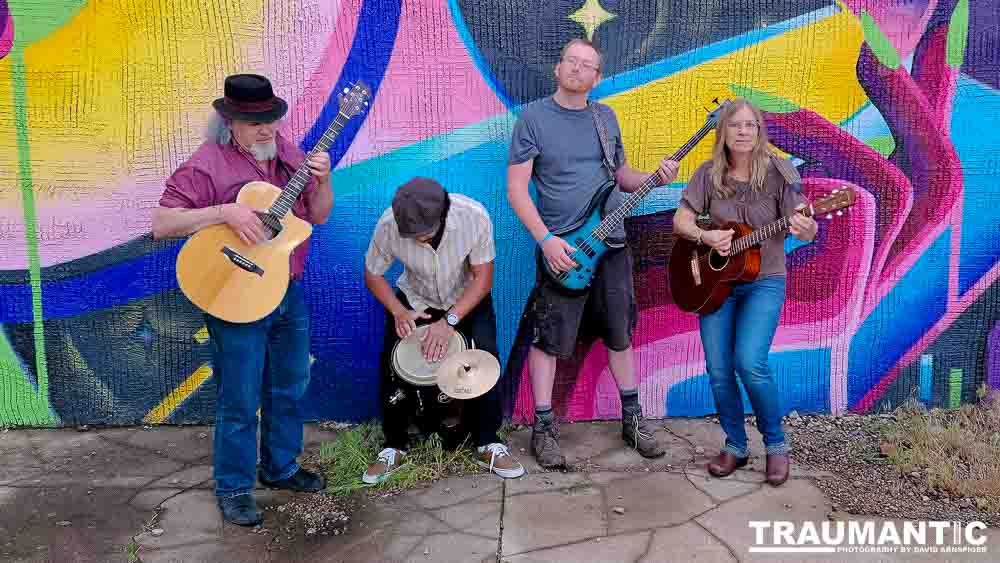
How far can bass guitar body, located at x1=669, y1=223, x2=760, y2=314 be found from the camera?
3.99 metres

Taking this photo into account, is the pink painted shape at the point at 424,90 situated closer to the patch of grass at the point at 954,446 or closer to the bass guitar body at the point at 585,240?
the bass guitar body at the point at 585,240

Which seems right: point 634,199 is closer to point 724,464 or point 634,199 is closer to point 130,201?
point 724,464

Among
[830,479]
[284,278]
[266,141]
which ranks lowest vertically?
[830,479]

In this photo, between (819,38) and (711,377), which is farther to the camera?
(819,38)

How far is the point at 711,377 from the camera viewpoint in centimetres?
426

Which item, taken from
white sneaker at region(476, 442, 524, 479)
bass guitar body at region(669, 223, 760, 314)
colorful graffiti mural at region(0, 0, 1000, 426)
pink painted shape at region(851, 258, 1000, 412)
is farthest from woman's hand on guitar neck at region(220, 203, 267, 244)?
pink painted shape at region(851, 258, 1000, 412)

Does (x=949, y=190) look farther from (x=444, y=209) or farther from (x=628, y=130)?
(x=444, y=209)

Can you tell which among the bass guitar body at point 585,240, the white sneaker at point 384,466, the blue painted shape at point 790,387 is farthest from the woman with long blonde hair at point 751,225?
the white sneaker at point 384,466

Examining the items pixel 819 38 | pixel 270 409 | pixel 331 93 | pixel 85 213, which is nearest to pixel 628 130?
pixel 819 38

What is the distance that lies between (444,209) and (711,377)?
4.81 feet

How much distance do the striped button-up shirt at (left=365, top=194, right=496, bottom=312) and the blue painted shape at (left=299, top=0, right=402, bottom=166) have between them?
82 cm

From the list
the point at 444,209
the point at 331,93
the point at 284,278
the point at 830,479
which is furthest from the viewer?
the point at 331,93

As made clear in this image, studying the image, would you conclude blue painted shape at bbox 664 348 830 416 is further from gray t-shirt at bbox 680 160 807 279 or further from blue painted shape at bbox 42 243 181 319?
blue painted shape at bbox 42 243 181 319

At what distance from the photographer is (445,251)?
4117 millimetres
